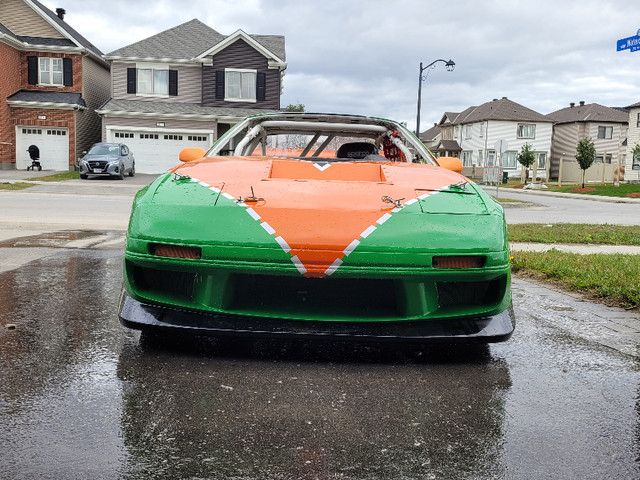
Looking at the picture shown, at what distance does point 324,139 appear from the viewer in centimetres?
566

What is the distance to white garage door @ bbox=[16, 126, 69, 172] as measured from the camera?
1276 inches

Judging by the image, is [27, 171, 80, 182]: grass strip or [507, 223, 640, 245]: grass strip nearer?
[507, 223, 640, 245]: grass strip

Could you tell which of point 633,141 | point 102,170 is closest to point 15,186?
point 102,170

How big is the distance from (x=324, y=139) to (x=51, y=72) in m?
32.0

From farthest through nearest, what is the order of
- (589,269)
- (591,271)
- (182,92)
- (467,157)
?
(467,157)
(182,92)
(589,269)
(591,271)

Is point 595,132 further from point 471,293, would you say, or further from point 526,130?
point 471,293

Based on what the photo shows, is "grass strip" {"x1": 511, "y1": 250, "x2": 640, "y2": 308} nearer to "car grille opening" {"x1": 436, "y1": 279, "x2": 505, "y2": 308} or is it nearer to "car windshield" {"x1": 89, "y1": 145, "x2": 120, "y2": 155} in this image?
"car grille opening" {"x1": 436, "y1": 279, "x2": 505, "y2": 308}

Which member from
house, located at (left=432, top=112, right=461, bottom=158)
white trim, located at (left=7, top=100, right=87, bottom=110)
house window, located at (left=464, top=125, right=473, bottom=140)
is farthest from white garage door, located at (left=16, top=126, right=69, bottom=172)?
house, located at (left=432, top=112, right=461, bottom=158)

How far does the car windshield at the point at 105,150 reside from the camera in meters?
27.0

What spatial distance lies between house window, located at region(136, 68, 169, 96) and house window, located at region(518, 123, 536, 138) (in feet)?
129

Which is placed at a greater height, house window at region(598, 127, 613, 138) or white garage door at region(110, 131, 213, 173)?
house window at region(598, 127, 613, 138)

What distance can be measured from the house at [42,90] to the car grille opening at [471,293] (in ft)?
105

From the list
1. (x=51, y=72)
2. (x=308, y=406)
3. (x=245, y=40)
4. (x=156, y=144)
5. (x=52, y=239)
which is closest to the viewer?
(x=308, y=406)

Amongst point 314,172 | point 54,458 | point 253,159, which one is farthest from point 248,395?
point 253,159
